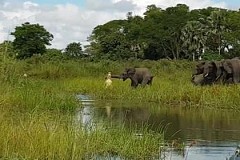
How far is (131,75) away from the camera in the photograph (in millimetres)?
27859

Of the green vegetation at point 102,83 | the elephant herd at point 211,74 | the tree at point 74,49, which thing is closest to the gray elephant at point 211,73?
the elephant herd at point 211,74

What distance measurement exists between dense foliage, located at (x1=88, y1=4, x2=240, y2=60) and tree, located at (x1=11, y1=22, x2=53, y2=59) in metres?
6.09

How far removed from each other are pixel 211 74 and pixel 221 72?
1.81ft

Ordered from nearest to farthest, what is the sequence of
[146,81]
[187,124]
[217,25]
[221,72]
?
[187,124], [221,72], [146,81], [217,25]

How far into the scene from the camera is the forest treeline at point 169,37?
189 feet

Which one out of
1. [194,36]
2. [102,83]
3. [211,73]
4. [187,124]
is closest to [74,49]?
[194,36]

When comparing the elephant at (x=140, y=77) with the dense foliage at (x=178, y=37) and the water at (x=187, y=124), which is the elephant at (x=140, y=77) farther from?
the dense foliage at (x=178, y=37)

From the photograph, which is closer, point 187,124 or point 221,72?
point 187,124

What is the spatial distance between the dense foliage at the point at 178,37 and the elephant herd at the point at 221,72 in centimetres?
2870

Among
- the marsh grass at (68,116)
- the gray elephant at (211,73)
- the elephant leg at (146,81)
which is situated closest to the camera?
the marsh grass at (68,116)

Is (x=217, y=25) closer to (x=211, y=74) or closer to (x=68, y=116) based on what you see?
(x=211, y=74)

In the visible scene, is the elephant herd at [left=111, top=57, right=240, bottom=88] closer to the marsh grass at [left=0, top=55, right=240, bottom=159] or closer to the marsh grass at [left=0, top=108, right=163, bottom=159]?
the marsh grass at [left=0, top=55, right=240, bottom=159]

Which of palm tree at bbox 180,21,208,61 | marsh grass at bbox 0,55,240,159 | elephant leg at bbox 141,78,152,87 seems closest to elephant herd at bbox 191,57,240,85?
elephant leg at bbox 141,78,152,87

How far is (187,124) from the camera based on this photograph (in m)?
14.7
